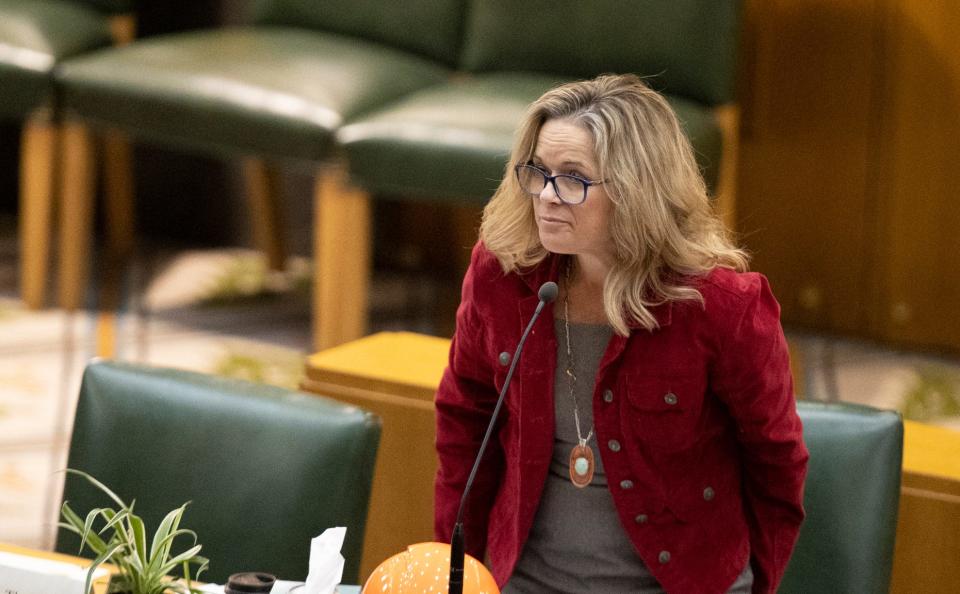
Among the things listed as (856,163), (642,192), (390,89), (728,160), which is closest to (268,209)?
(390,89)

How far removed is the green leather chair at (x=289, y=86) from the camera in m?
3.27

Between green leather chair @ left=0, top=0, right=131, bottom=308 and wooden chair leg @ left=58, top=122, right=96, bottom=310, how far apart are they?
0.04 meters

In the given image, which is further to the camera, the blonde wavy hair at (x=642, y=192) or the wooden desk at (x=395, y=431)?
the wooden desk at (x=395, y=431)

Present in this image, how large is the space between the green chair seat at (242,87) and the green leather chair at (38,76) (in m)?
0.08

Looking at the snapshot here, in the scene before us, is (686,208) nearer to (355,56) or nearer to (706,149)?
(706,149)

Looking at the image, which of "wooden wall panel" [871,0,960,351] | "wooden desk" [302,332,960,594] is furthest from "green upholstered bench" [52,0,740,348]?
"wooden desk" [302,332,960,594]

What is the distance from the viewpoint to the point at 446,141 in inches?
122

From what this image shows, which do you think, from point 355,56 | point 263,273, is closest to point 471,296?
point 355,56

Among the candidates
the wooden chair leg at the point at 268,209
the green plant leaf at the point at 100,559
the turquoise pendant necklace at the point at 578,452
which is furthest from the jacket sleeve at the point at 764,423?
the wooden chair leg at the point at 268,209

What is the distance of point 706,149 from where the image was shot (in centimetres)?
309

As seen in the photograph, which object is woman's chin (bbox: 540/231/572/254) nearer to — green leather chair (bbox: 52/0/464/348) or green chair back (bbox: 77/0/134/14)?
green leather chair (bbox: 52/0/464/348)

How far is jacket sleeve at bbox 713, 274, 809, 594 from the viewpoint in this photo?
1474 millimetres

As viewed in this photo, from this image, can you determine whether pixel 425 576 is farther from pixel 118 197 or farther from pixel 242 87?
pixel 118 197

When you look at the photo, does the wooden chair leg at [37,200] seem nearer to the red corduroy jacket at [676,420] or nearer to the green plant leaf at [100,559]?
the red corduroy jacket at [676,420]
